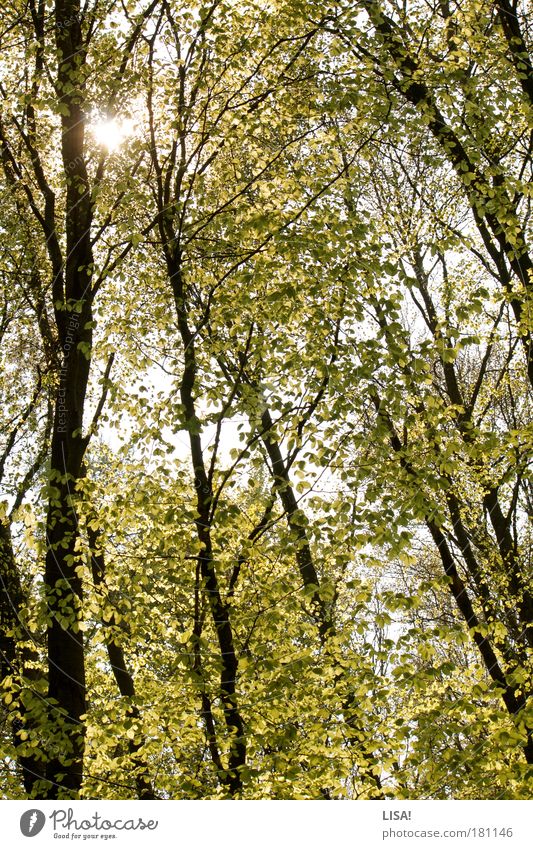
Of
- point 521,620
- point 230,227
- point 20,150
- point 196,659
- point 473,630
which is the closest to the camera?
point 473,630

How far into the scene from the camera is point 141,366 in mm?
10117

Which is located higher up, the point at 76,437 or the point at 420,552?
the point at 420,552

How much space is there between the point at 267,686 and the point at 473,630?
246cm

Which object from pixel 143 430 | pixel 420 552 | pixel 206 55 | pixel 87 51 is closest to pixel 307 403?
pixel 143 430

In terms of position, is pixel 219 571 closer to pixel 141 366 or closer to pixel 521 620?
pixel 141 366

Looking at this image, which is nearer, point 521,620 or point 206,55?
point 206,55

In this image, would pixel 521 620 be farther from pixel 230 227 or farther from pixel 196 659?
pixel 230 227

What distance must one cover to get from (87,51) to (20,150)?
3479 millimetres

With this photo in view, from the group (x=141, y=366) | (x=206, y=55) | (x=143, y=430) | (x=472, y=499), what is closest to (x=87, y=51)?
(x=206, y=55)

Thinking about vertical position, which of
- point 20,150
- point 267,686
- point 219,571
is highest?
point 20,150

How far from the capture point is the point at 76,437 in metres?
10.5

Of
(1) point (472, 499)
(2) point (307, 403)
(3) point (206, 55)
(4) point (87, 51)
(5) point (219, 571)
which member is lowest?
(5) point (219, 571)

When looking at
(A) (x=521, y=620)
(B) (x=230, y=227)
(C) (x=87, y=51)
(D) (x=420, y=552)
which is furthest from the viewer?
(D) (x=420, y=552)

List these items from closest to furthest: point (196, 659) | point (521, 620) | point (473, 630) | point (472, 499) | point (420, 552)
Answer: point (473, 630), point (196, 659), point (521, 620), point (472, 499), point (420, 552)
